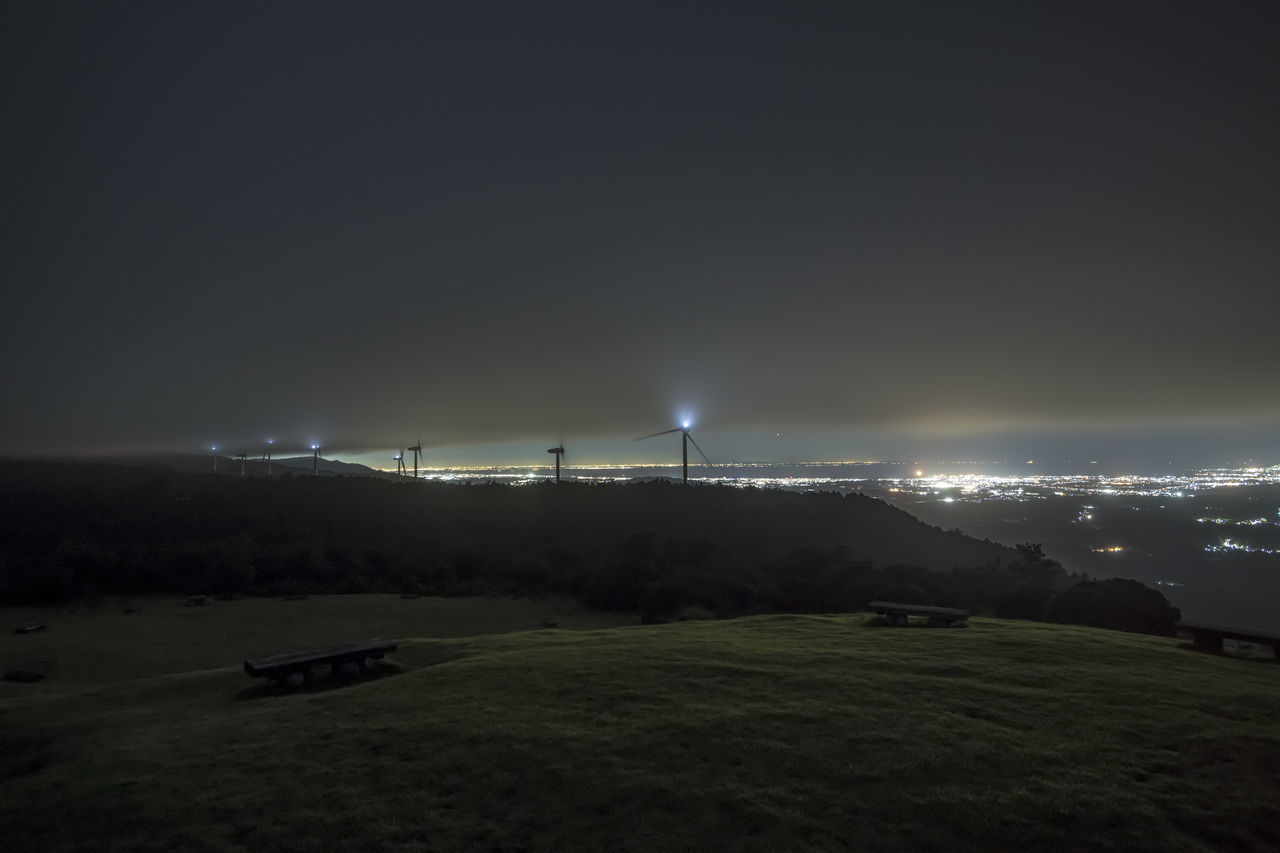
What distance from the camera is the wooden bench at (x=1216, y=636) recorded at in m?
12.1

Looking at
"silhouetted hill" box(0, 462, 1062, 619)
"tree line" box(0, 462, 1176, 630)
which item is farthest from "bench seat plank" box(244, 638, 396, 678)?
"silhouetted hill" box(0, 462, 1062, 619)

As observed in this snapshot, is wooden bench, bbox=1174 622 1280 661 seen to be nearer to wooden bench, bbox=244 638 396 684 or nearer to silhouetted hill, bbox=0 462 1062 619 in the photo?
silhouetted hill, bbox=0 462 1062 619

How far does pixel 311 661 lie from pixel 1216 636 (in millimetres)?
16960

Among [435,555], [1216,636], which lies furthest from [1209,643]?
[435,555]

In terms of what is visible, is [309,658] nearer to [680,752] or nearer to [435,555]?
[680,752]

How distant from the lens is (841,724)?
8289mm

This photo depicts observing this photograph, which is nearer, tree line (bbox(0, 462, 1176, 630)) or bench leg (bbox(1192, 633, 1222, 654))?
bench leg (bbox(1192, 633, 1222, 654))

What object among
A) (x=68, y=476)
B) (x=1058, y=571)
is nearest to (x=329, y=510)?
(x=68, y=476)

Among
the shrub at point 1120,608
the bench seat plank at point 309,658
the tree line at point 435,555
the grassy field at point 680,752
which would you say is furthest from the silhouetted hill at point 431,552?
the grassy field at point 680,752

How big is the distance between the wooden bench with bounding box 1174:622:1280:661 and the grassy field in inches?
17.4

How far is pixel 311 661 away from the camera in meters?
12.0

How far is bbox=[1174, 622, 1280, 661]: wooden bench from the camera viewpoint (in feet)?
39.6

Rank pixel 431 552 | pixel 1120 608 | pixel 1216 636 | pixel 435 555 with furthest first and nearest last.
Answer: pixel 431 552 < pixel 435 555 < pixel 1120 608 < pixel 1216 636

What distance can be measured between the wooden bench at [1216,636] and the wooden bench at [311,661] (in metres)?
15.6
